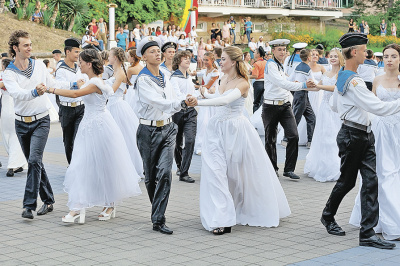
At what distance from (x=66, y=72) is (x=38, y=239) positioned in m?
4.18

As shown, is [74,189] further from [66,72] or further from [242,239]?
[66,72]

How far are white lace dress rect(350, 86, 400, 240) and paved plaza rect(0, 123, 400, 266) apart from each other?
230 millimetres

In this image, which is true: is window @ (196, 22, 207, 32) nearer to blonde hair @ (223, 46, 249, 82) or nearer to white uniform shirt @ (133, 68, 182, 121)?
blonde hair @ (223, 46, 249, 82)

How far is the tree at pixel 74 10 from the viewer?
34.0 metres

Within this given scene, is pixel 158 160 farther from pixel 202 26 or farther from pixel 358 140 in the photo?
pixel 202 26

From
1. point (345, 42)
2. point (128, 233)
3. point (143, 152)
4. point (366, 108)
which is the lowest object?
point (128, 233)

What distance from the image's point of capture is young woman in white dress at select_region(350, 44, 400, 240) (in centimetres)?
723

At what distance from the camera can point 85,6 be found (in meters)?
34.7

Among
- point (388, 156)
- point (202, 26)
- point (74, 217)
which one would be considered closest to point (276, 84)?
point (388, 156)

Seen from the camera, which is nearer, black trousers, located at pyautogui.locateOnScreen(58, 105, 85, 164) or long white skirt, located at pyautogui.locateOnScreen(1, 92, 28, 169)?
black trousers, located at pyautogui.locateOnScreen(58, 105, 85, 164)

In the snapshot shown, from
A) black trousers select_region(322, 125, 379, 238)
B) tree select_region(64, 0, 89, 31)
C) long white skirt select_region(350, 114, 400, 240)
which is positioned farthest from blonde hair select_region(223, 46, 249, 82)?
tree select_region(64, 0, 89, 31)

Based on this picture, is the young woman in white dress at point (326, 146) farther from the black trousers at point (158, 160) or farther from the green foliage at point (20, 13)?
the green foliage at point (20, 13)

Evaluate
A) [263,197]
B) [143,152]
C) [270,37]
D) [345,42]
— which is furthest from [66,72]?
[270,37]

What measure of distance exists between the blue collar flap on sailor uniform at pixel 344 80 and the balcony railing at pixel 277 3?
43.0 metres
